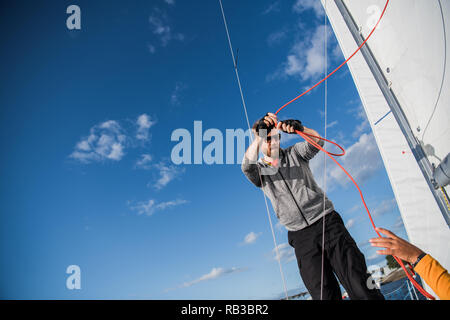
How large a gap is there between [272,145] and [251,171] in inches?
8.8

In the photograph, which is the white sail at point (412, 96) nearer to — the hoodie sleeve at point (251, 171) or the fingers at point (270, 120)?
the fingers at point (270, 120)

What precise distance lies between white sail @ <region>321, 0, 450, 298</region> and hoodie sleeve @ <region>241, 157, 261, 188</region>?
116 centimetres

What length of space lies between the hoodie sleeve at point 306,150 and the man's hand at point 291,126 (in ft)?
0.44

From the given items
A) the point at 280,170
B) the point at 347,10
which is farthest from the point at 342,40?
the point at 280,170

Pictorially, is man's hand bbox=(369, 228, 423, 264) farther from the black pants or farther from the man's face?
the man's face

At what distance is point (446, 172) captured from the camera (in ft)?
3.96

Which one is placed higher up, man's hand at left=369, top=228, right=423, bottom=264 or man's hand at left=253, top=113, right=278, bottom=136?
man's hand at left=253, top=113, right=278, bottom=136

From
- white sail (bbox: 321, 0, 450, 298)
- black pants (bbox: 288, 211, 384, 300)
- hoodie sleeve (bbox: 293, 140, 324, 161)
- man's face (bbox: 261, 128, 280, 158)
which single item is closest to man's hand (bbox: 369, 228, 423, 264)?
black pants (bbox: 288, 211, 384, 300)

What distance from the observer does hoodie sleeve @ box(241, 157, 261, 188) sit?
1.36m

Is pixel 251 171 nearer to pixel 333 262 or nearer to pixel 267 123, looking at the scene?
pixel 267 123

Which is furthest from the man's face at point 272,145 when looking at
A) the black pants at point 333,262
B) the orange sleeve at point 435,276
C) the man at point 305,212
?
the orange sleeve at point 435,276

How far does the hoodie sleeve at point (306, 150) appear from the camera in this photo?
131cm

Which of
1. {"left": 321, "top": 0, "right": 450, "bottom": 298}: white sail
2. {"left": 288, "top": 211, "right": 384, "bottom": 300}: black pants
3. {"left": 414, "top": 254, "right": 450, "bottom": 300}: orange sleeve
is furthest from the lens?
{"left": 321, "top": 0, "right": 450, "bottom": 298}: white sail

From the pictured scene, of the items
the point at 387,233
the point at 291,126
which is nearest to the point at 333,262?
the point at 387,233
